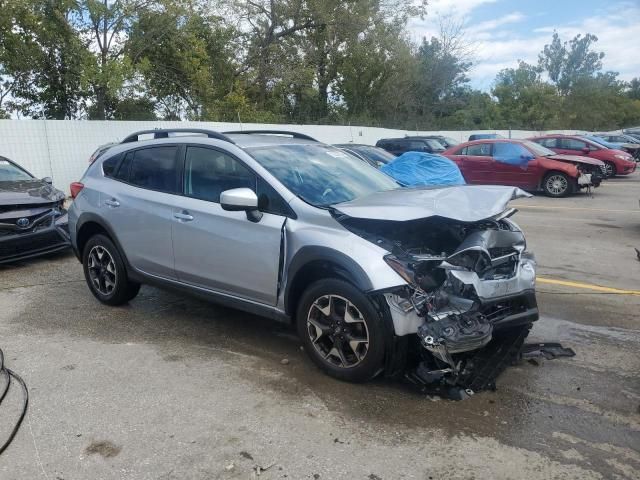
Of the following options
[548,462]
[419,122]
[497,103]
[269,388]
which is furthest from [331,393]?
[497,103]

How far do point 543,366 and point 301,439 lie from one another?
2.05 m

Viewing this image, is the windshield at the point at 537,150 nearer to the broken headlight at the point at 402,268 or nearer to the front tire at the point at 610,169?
the front tire at the point at 610,169

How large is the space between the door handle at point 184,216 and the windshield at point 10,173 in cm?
511

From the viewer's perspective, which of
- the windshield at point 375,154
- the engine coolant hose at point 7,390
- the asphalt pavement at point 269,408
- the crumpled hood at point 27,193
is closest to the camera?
the asphalt pavement at point 269,408

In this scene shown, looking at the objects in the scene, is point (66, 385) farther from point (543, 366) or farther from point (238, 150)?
point (543, 366)

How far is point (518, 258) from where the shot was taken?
404 centimetres

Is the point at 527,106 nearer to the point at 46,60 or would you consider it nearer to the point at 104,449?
the point at 46,60

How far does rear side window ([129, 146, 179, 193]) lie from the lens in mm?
5078

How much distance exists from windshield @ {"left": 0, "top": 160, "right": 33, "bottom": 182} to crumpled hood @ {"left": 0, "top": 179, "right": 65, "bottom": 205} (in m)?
0.23

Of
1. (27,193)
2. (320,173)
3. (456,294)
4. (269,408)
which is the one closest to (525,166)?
(320,173)

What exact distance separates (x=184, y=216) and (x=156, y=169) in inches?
29.8

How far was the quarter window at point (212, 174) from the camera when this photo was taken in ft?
14.9

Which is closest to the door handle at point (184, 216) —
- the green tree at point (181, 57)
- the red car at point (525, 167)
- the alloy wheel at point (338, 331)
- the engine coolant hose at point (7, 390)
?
the alloy wheel at point (338, 331)

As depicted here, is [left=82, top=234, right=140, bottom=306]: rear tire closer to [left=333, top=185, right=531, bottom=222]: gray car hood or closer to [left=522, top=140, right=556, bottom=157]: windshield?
[left=333, top=185, right=531, bottom=222]: gray car hood
